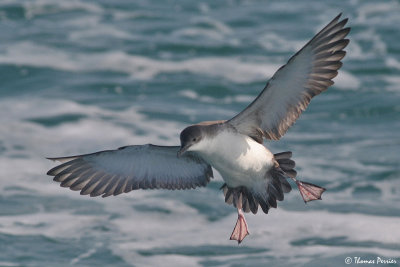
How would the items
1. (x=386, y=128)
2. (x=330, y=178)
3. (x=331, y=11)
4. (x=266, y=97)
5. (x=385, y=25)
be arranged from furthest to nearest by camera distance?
(x=331, y=11)
(x=385, y=25)
(x=386, y=128)
(x=330, y=178)
(x=266, y=97)

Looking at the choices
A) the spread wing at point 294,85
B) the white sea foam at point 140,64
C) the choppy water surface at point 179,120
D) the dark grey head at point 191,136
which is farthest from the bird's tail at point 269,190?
the white sea foam at point 140,64

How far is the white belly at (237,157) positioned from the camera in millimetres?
6691

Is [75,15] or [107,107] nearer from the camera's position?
[107,107]

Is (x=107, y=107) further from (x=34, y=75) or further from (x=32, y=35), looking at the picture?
(x=32, y=35)

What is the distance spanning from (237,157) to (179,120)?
633cm

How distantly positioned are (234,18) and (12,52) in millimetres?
4845

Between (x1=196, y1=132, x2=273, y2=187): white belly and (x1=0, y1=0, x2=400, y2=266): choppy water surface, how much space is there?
2.53m

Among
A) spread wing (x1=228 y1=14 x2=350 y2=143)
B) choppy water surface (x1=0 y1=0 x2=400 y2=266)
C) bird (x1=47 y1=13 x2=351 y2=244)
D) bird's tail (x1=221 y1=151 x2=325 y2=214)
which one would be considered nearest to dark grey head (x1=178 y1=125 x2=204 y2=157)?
bird (x1=47 y1=13 x2=351 y2=244)

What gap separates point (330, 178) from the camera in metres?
11.5

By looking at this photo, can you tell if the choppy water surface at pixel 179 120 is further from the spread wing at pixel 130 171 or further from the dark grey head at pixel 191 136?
the dark grey head at pixel 191 136

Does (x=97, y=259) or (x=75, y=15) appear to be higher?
(x=75, y=15)

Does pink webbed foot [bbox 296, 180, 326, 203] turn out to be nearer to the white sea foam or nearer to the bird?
the bird

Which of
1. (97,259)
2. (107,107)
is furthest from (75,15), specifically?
(97,259)

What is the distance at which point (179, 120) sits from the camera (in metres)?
13.0
